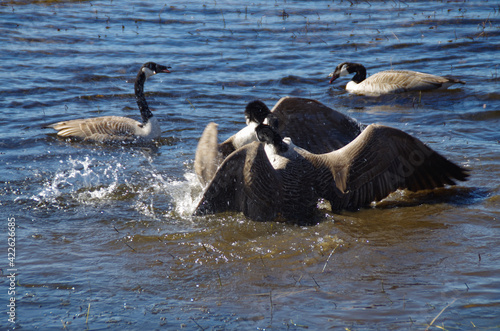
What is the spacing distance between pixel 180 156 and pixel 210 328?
4505mm

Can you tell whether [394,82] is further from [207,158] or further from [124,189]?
[124,189]

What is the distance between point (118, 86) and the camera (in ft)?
36.9

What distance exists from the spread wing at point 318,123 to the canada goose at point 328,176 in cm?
75

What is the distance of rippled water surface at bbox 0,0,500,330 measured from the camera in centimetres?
381

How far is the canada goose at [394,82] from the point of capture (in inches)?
411

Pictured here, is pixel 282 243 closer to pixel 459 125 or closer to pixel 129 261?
pixel 129 261

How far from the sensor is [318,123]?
6.70 metres

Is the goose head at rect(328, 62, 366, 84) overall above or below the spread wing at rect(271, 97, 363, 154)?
above

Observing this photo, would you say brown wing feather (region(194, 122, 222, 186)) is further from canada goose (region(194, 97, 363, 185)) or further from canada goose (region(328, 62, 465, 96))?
canada goose (region(328, 62, 465, 96))

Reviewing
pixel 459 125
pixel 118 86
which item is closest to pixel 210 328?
pixel 459 125

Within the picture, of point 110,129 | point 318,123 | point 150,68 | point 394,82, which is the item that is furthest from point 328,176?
point 394,82
